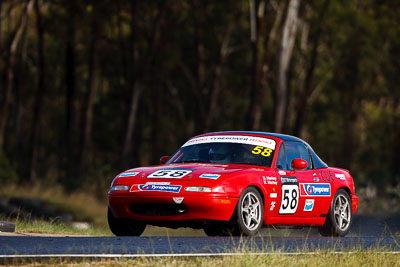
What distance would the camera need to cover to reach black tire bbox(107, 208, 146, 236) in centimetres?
1170

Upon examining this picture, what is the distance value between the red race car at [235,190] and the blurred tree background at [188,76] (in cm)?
2143

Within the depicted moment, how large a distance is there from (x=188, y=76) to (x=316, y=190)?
34.7 metres

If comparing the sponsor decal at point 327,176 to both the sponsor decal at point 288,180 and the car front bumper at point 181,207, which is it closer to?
the sponsor decal at point 288,180

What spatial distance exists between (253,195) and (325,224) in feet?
7.14

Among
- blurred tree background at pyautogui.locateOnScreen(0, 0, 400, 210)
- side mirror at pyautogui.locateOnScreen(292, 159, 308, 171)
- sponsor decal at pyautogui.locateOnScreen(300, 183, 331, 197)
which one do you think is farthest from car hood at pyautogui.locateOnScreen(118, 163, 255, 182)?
blurred tree background at pyautogui.locateOnScreen(0, 0, 400, 210)

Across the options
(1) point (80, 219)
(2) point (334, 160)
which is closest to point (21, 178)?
(1) point (80, 219)

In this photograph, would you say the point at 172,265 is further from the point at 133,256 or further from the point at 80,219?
the point at 80,219

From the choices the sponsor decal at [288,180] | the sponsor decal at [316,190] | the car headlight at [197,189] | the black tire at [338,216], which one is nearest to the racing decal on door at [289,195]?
the sponsor decal at [288,180]

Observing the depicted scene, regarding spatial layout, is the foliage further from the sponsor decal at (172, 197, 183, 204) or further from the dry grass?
the sponsor decal at (172, 197, 183, 204)

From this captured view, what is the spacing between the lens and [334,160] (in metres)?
62.1

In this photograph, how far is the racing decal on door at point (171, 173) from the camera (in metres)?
11.3

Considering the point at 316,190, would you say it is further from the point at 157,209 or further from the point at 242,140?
the point at 157,209

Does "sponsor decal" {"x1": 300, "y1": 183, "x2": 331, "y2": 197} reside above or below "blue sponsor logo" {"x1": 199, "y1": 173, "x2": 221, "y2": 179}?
below

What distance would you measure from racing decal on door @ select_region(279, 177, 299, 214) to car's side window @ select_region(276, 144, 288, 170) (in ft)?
0.63
